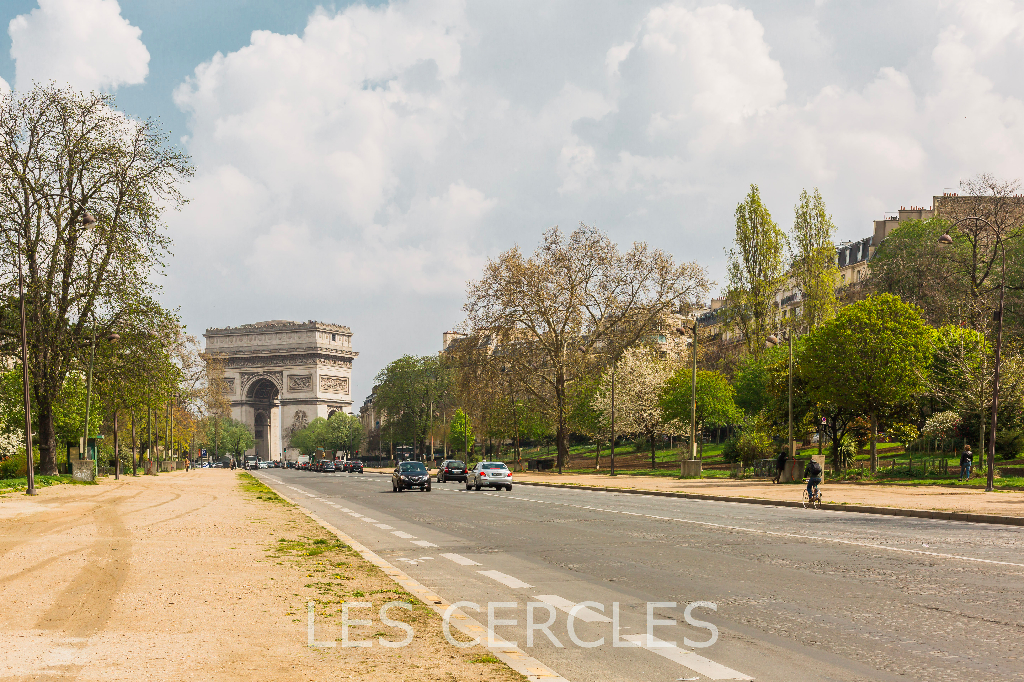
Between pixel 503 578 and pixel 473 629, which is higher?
pixel 473 629

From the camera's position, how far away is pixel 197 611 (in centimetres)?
870

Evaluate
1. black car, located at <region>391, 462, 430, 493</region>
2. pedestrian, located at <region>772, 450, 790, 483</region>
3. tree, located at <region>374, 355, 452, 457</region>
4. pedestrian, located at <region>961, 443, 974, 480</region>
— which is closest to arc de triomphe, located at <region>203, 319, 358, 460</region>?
tree, located at <region>374, 355, 452, 457</region>

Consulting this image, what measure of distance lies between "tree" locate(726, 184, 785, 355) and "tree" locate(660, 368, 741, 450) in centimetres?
429

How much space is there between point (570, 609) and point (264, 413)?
173 m

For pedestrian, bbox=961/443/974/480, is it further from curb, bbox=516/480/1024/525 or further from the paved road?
the paved road

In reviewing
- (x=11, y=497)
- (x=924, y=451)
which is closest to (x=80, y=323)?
(x=11, y=497)

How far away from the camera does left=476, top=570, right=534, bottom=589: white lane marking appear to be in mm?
11498

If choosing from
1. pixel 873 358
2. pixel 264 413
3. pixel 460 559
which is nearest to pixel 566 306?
pixel 873 358

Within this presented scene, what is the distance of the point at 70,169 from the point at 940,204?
60.1 meters

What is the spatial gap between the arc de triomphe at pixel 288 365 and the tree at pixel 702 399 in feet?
317

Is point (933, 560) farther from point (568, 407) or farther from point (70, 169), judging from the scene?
point (568, 407)

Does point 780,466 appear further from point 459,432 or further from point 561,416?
point 459,432

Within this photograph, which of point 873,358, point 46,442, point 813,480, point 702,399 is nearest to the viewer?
point 813,480

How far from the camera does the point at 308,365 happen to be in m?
153
